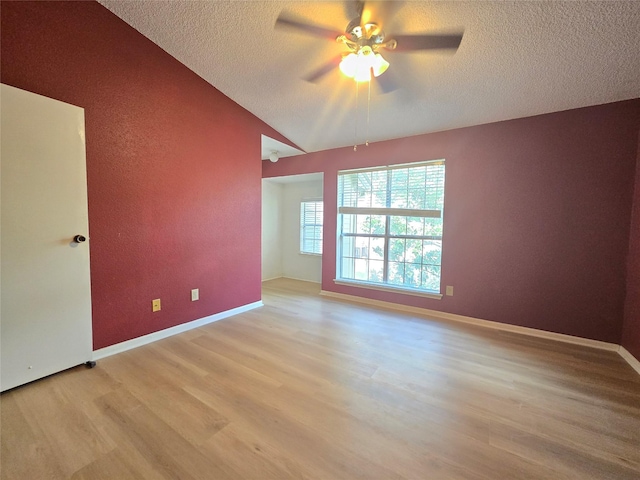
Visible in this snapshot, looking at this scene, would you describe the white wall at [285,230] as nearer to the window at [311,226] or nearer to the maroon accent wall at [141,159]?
the window at [311,226]

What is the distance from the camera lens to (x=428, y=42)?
→ 1849mm

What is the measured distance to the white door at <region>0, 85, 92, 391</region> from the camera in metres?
1.62

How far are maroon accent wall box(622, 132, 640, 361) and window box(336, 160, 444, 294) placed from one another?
1566 mm

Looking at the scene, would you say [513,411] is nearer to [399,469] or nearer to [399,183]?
[399,469]

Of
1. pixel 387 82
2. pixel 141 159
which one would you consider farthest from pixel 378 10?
pixel 141 159

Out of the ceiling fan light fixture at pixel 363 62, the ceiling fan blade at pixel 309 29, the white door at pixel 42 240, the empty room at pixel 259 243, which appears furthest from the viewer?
the ceiling fan blade at pixel 309 29

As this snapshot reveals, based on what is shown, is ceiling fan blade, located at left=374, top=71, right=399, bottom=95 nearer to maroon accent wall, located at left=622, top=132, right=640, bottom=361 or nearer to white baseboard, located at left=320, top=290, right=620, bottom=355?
maroon accent wall, located at left=622, top=132, right=640, bottom=361

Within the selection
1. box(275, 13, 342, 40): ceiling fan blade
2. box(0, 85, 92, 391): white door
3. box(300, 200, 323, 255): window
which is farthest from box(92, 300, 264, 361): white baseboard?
box(275, 13, 342, 40): ceiling fan blade

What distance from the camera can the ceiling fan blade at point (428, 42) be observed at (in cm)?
180

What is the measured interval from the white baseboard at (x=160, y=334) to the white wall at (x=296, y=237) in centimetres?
193

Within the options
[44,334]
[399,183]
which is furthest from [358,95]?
[44,334]

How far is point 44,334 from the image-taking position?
1.79 m

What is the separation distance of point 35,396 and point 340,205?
11.6 ft

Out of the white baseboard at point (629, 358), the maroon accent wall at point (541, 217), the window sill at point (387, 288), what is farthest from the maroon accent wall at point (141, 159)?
the white baseboard at point (629, 358)
